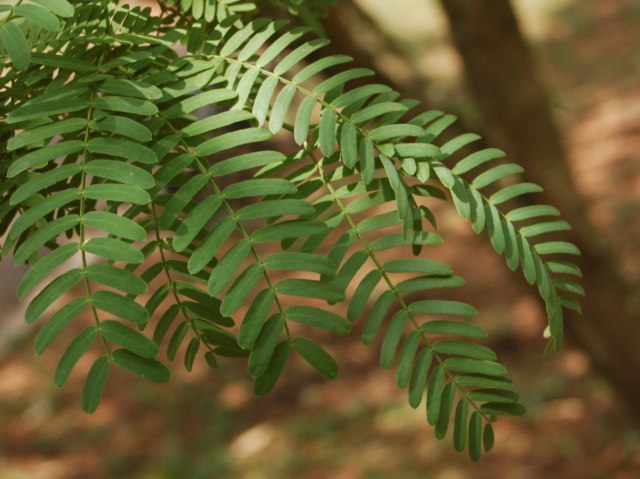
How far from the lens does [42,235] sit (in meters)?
0.93

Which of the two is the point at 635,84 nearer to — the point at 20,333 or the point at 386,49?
the point at 386,49

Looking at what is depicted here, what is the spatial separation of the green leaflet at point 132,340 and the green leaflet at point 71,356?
2 cm

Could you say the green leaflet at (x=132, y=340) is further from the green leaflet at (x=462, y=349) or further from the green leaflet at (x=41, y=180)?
the green leaflet at (x=462, y=349)

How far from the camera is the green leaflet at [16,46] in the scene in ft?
3.09

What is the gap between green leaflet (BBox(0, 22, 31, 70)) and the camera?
3.09ft

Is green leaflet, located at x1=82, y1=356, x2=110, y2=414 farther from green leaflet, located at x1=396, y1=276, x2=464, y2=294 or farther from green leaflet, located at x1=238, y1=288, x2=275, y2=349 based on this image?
green leaflet, located at x1=396, y1=276, x2=464, y2=294

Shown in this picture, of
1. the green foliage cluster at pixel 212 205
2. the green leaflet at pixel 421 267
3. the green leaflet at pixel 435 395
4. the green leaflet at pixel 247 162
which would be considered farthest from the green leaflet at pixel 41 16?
the green leaflet at pixel 435 395

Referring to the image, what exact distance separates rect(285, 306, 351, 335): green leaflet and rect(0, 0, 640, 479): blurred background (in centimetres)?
138

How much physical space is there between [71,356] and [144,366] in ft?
0.23

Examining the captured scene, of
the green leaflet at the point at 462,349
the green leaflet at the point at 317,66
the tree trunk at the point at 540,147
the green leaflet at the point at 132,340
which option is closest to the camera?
the green leaflet at the point at 132,340

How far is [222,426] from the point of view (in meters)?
4.00

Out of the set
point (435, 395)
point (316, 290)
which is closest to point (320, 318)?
point (316, 290)

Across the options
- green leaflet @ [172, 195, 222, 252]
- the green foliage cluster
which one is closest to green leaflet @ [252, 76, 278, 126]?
the green foliage cluster

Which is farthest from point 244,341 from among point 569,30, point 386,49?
point 569,30
